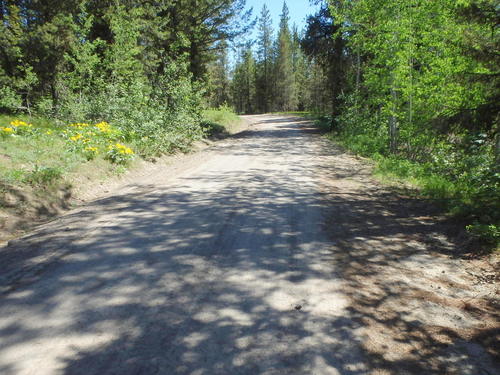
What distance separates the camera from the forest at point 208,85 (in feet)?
18.3

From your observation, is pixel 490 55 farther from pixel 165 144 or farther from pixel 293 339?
pixel 165 144

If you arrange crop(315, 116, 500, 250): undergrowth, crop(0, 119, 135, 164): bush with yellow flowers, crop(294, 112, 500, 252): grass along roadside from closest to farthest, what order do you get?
crop(294, 112, 500, 252): grass along roadside < crop(315, 116, 500, 250): undergrowth < crop(0, 119, 135, 164): bush with yellow flowers

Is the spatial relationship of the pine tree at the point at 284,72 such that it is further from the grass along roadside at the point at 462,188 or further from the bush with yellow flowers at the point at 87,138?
the bush with yellow flowers at the point at 87,138

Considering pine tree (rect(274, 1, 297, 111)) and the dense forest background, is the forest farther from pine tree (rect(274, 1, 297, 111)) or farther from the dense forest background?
pine tree (rect(274, 1, 297, 111))

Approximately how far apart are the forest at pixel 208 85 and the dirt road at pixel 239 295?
68.6 inches

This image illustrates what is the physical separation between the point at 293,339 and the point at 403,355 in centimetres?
93

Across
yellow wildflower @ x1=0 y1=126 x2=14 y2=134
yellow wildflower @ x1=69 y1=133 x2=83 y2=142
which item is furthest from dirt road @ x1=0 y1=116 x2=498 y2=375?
yellow wildflower @ x1=0 y1=126 x2=14 y2=134

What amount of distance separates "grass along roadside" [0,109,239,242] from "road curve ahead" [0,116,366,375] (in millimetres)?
694

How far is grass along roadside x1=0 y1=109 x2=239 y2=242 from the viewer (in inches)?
221

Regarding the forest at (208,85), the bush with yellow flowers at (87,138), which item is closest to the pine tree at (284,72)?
the forest at (208,85)

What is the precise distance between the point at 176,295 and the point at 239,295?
0.66 m

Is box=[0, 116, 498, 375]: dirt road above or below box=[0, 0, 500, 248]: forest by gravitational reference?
below

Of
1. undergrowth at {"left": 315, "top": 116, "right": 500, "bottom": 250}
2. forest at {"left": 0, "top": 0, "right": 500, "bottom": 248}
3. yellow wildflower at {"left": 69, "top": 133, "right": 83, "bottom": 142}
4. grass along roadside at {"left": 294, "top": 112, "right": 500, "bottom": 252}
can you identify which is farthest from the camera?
yellow wildflower at {"left": 69, "top": 133, "right": 83, "bottom": 142}

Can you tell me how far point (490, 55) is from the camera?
16.2 ft
